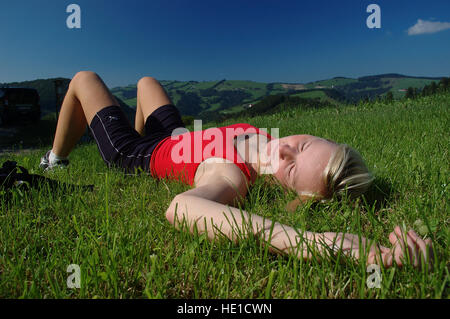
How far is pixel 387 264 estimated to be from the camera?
1.15 m

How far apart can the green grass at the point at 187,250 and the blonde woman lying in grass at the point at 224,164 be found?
0.07 meters

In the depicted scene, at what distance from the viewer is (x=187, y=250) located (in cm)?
135

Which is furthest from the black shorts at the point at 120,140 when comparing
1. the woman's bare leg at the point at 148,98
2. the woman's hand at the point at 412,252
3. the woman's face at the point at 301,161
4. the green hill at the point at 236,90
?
the green hill at the point at 236,90

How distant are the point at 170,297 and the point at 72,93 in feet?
10.9

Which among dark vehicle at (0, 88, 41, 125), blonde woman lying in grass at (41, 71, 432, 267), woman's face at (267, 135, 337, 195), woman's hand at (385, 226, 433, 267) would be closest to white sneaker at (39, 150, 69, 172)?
blonde woman lying in grass at (41, 71, 432, 267)

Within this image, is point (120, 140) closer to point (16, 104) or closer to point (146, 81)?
point (146, 81)

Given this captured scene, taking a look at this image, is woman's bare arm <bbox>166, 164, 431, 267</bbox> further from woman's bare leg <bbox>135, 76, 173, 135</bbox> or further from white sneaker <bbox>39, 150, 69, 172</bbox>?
white sneaker <bbox>39, 150, 69, 172</bbox>

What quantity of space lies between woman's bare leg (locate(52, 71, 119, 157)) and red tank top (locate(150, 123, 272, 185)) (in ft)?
3.67

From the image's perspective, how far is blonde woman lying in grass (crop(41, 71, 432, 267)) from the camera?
4.22 feet

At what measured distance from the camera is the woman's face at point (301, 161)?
201 centimetres

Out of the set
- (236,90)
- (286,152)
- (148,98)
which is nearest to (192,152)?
(286,152)

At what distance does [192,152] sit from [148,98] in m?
1.83
